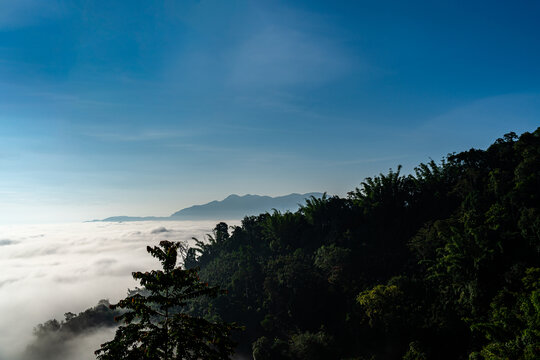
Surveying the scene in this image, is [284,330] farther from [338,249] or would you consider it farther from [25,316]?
[25,316]

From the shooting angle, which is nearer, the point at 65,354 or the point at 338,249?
the point at 338,249

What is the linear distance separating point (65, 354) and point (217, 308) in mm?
28276

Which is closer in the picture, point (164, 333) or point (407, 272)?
point (164, 333)

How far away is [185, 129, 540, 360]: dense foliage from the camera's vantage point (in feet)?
66.3

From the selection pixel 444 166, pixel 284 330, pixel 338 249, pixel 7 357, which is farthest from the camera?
pixel 7 357

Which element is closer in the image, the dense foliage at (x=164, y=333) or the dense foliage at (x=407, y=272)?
the dense foliage at (x=164, y=333)

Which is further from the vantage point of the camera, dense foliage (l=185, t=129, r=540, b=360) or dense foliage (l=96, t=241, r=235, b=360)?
dense foliage (l=185, t=129, r=540, b=360)

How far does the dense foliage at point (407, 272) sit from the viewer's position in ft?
66.3

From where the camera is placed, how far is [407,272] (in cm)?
2867

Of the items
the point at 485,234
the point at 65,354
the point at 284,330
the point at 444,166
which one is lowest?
the point at 65,354

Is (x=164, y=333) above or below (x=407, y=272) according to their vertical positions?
above

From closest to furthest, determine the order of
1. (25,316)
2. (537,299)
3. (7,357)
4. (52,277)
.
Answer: (537,299) < (7,357) < (25,316) < (52,277)

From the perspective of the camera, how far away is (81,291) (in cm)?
13175

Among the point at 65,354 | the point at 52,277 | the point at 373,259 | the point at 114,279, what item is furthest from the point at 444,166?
the point at 52,277
